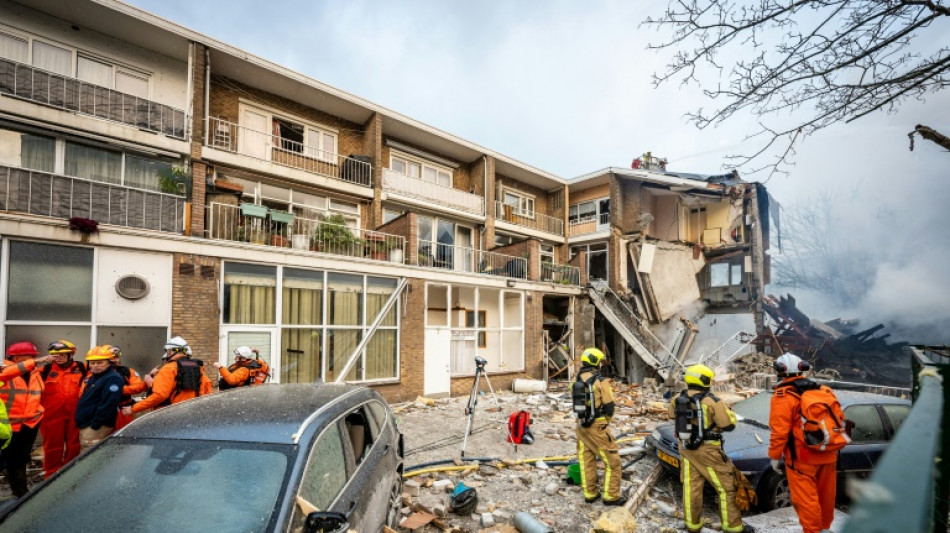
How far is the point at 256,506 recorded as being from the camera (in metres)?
2.26

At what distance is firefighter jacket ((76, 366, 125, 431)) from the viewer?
191 inches

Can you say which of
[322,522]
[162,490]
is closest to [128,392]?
[162,490]

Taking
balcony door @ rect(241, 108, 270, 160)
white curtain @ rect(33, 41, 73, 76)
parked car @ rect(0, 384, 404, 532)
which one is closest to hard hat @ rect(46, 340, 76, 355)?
parked car @ rect(0, 384, 404, 532)

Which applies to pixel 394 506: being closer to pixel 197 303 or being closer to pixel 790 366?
pixel 790 366

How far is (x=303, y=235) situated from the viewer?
1102 cm

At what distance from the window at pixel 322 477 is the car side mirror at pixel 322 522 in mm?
58

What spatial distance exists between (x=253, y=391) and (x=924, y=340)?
91.7 ft

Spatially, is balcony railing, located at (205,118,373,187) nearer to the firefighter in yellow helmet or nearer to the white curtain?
the white curtain

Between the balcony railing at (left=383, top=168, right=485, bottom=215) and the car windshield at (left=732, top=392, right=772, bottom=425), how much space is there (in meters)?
11.3

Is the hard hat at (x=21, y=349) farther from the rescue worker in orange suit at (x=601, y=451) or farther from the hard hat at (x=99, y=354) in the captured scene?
the rescue worker in orange suit at (x=601, y=451)

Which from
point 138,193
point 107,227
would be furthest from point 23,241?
point 138,193

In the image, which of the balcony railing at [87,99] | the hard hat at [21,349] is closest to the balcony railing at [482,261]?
the balcony railing at [87,99]

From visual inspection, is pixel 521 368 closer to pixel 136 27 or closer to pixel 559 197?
pixel 559 197

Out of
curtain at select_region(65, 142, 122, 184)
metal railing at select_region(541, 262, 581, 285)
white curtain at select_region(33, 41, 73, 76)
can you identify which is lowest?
metal railing at select_region(541, 262, 581, 285)
